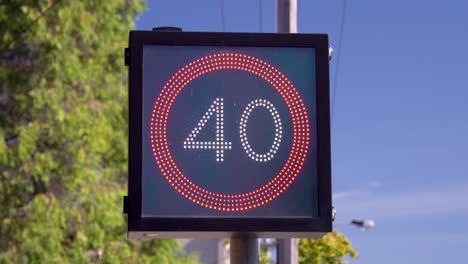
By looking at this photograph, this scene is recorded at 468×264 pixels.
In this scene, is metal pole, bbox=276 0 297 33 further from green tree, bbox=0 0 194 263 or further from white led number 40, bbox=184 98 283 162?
green tree, bbox=0 0 194 263

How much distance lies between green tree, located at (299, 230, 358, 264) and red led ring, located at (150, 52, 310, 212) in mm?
33596

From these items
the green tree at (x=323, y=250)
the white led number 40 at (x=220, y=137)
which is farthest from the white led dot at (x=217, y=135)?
the green tree at (x=323, y=250)

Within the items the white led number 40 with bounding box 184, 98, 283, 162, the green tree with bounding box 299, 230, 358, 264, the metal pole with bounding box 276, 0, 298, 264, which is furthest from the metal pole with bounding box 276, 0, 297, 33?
the green tree with bounding box 299, 230, 358, 264

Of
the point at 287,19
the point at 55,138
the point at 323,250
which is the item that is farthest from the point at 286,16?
the point at 323,250

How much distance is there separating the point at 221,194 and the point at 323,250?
112 ft

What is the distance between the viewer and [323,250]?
37.7 meters

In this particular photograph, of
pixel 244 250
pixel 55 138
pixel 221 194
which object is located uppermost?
pixel 55 138

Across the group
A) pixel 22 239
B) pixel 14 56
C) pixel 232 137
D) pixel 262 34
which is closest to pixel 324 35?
pixel 262 34

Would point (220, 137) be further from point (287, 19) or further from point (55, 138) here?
point (55, 138)

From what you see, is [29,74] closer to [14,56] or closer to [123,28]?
[14,56]

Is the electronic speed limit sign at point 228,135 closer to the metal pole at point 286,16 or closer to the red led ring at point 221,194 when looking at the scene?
the red led ring at point 221,194

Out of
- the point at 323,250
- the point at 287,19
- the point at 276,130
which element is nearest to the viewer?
the point at 276,130

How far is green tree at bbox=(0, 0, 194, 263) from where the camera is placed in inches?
877

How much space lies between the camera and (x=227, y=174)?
4.03 meters
